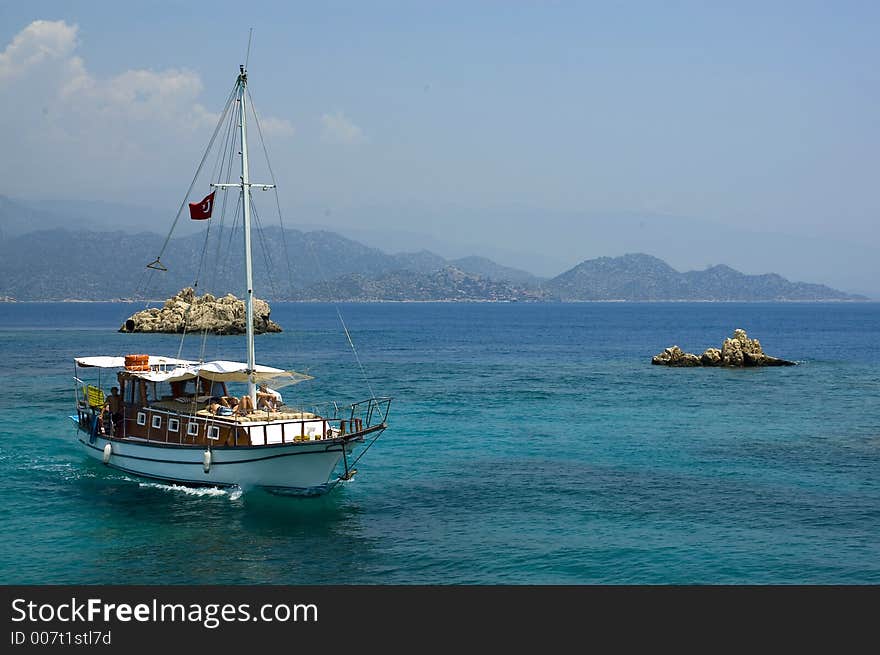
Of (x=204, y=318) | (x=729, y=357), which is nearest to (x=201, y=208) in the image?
(x=729, y=357)

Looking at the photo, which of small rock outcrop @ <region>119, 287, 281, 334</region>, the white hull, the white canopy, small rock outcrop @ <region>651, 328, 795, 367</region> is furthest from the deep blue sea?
small rock outcrop @ <region>119, 287, 281, 334</region>

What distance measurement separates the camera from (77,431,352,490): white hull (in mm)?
30453

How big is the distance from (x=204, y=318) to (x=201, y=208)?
100786 millimetres

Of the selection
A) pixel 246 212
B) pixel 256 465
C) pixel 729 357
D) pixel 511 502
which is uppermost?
pixel 246 212

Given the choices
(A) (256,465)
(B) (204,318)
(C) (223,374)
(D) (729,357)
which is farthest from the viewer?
(B) (204,318)

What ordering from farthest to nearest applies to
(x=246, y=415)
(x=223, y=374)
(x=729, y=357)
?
1. (x=729, y=357)
2. (x=223, y=374)
3. (x=246, y=415)

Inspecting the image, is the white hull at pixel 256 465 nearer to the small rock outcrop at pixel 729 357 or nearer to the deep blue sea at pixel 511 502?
the deep blue sea at pixel 511 502

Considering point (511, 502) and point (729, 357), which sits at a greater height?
point (729, 357)

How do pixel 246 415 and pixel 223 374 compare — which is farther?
pixel 223 374

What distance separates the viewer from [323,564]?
2462 cm

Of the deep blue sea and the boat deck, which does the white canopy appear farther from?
the deep blue sea

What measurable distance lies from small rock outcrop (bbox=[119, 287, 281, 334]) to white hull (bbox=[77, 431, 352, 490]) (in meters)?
96.6

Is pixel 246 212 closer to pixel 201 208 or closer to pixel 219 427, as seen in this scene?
pixel 201 208

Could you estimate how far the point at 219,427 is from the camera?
31.7 metres
